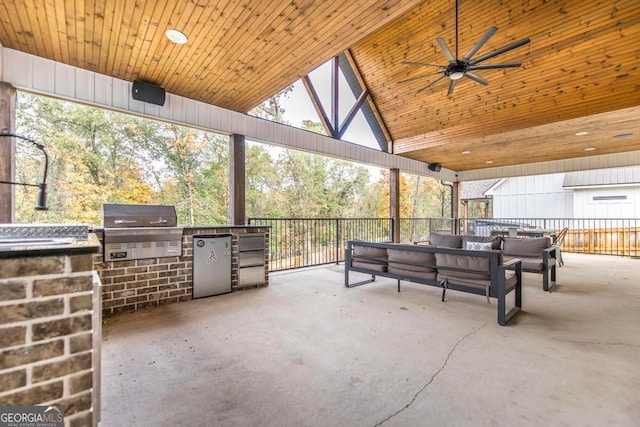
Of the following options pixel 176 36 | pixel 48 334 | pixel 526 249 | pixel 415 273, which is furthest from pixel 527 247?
pixel 176 36

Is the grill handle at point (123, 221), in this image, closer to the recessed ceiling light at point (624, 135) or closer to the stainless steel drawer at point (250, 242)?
the stainless steel drawer at point (250, 242)

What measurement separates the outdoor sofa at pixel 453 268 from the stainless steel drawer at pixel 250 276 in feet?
5.16

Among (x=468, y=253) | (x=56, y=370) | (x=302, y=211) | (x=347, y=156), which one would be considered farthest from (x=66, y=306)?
(x=302, y=211)

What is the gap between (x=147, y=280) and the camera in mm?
3383

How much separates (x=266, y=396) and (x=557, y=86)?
20.9 ft

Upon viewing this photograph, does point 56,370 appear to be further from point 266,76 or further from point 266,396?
point 266,76

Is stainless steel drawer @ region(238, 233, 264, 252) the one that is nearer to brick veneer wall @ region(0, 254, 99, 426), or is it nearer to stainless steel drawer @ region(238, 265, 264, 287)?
stainless steel drawer @ region(238, 265, 264, 287)

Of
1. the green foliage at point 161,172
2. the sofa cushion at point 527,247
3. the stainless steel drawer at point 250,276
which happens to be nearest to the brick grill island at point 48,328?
the stainless steel drawer at point 250,276

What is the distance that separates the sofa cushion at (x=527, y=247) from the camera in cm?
438

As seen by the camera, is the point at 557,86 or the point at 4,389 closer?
the point at 4,389

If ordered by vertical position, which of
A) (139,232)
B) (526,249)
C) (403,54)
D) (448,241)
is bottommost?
(526,249)

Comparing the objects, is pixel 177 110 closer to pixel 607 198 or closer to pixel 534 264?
pixel 534 264

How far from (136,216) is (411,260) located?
3.46 meters

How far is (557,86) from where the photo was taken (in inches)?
191
